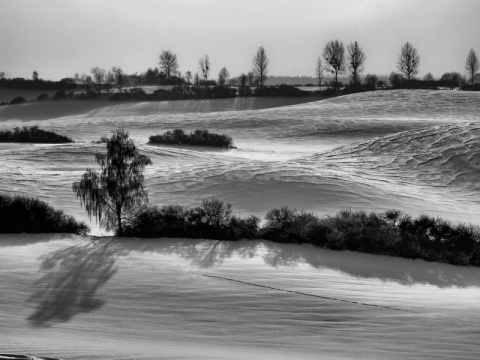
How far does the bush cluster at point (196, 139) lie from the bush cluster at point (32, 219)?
2314 cm

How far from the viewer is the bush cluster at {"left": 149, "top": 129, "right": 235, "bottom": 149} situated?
4109 cm

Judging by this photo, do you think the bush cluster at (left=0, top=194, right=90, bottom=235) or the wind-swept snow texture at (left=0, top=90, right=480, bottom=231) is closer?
the bush cluster at (left=0, top=194, right=90, bottom=235)

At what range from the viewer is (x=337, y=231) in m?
16.4

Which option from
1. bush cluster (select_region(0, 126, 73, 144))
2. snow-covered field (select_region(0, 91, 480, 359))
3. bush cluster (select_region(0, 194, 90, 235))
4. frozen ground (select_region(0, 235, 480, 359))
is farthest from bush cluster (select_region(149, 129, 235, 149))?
frozen ground (select_region(0, 235, 480, 359))

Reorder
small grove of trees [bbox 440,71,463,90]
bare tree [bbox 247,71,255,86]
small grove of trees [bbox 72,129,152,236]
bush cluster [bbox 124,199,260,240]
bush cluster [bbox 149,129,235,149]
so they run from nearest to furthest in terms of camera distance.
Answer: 1. bush cluster [bbox 124,199,260,240]
2. small grove of trees [bbox 72,129,152,236]
3. bush cluster [bbox 149,129,235,149]
4. small grove of trees [bbox 440,71,463,90]
5. bare tree [bbox 247,71,255,86]

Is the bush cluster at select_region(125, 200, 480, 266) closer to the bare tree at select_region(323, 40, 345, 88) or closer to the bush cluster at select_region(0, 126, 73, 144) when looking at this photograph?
the bush cluster at select_region(0, 126, 73, 144)

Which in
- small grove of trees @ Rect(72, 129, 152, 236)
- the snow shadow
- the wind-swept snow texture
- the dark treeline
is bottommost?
the wind-swept snow texture

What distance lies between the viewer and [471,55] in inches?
3959

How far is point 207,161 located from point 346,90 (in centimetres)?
5374

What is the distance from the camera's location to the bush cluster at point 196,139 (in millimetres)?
41094

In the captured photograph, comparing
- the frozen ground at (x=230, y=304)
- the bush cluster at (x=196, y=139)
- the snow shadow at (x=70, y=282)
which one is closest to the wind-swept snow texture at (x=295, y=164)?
the bush cluster at (x=196, y=139)

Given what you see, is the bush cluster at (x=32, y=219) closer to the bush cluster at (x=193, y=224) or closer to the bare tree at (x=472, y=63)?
the bush cluster at (x=193, y=224)

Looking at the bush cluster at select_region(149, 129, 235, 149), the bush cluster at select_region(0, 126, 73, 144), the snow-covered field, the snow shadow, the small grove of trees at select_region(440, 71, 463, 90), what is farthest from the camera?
the small grove of trees at select_region(440, 71, 463, 90)

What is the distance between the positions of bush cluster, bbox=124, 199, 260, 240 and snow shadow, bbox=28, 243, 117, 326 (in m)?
1.89
